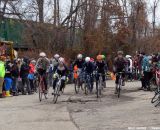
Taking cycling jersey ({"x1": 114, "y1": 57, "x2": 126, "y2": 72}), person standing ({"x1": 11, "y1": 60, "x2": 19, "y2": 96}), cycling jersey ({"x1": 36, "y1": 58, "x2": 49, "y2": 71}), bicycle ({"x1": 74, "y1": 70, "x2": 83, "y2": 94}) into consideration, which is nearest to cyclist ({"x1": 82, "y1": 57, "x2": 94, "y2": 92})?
bicycle ({"x1": 74, "y1": 70, "x2": 83, "y2": 94})

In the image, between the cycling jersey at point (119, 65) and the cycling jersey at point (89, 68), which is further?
the cycling jersey at point (89, 68)

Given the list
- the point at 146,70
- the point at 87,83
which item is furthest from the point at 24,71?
the point at 146,70

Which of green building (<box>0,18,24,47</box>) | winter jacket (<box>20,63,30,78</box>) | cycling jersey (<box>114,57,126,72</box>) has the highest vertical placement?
green building (<box>0,18,24,47</box>)

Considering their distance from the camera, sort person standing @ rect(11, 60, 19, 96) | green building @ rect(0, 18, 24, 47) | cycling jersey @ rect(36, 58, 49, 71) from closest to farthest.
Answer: cycling jersey @ rect(36, 58, 49, 71), person standing @ rect(11, 60, 19, 96), green building @ rect(0, 18, 24, 47)

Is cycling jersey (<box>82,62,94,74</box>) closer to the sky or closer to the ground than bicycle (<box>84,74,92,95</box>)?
closer to the sky

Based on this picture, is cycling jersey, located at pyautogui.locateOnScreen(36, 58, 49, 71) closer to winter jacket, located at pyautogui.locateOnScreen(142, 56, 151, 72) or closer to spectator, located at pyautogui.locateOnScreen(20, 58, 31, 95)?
spectator, located at pyautogui.locateOnScreen(20, 58, 31, 95)

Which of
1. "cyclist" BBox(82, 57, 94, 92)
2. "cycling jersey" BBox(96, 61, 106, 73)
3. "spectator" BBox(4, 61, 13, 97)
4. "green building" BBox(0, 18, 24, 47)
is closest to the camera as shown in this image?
"cycling jersey" BBox(96, 61, 106, 73)

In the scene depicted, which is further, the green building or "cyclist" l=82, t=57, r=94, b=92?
the green building

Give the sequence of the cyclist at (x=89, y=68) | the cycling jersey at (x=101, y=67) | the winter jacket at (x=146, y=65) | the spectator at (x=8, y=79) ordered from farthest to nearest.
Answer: the spectator at (x=8, y=79) < the winter jacket at (x=146, y=65) < the cyclist at (x=89, y=68) < the cycling jersey at (x=101, y=67)

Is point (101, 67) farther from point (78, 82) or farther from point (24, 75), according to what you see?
point (24, 75)

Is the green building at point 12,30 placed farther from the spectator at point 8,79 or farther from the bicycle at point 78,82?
the bicycle at point 78,82

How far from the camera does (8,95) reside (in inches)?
953

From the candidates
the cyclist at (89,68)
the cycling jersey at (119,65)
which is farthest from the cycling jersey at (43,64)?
the cyclist at (89,68)

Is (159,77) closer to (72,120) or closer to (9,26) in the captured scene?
(72,120)
